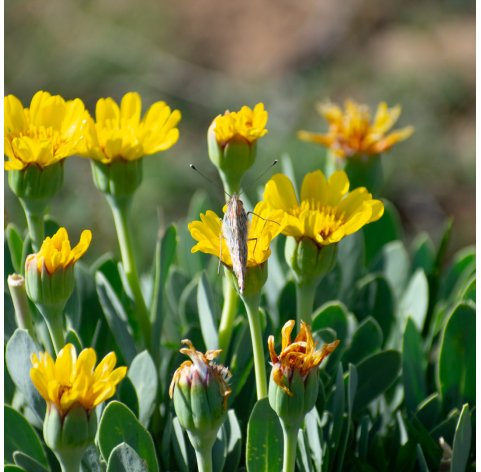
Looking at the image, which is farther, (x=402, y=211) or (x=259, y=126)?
(x=402, y=211)

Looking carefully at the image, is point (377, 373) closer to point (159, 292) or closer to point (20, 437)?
point (159, 292)

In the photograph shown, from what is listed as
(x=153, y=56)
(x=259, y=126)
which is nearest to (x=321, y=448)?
(x=259, y=126)

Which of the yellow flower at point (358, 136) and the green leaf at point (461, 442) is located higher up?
the yellow flower at point (358, 136)

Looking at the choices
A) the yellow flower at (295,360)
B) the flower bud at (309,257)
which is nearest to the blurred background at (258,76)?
the flower bud at (309,257)

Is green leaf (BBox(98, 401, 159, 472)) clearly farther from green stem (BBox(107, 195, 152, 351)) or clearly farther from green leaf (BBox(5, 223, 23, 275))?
green leaf (BBox(5, 223, 23, 275))

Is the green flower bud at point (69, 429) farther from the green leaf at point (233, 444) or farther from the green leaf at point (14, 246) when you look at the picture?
the green leaf at point (14, 246)

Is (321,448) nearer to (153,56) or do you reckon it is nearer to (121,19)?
(153,56)

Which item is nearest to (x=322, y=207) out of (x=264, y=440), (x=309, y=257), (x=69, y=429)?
(x=309, y=257)
